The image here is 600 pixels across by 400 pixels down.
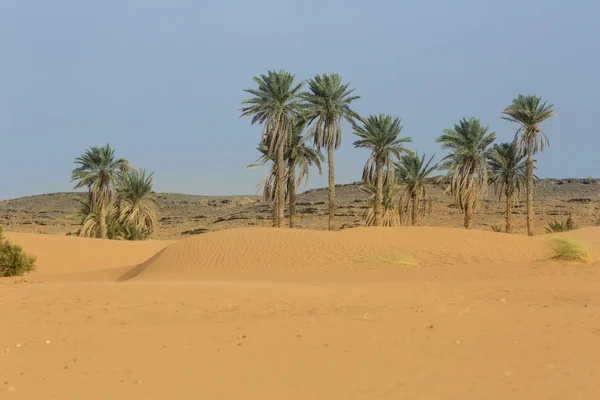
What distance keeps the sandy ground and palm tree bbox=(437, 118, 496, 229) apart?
26.8 meters

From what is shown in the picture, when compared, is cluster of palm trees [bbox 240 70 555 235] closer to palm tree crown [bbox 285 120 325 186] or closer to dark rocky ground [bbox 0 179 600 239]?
palm tree crown [bbox 285 120 325 186]

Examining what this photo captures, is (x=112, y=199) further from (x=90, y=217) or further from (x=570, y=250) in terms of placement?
(x=570, y=250)

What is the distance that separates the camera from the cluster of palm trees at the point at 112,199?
1828 inches

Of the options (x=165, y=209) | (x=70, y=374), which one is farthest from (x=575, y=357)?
(x=165, y=209)

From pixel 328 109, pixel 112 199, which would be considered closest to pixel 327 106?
pixel 328 109

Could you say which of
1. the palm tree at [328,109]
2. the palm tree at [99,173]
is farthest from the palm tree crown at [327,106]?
the palm tree at [99,173]

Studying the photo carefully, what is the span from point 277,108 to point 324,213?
4198 centimetres

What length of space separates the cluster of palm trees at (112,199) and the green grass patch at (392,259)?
27.2m

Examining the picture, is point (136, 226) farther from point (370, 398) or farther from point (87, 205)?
point (370, 398)

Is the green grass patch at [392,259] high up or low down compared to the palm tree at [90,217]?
down

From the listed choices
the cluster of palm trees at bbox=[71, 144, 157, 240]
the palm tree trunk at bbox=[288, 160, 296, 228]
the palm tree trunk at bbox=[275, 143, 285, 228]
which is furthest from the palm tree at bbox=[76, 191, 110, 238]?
the palm tree trunk at bbox=[288, 160, 296, 228]

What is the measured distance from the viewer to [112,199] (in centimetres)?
4681

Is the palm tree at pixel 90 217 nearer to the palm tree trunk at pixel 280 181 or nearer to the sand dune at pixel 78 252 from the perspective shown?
the sand dune at pixel 78 252

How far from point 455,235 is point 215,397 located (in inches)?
1052
